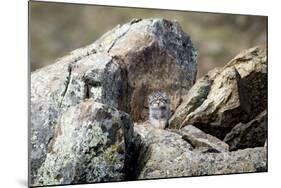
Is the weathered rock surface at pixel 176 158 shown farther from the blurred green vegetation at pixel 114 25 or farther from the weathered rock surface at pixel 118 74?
the blurred green vegetation at pixel 114 25

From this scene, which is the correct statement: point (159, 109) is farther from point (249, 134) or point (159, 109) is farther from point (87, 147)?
point (249, 134)

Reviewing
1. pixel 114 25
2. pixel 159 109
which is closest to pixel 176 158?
pixel 159 109

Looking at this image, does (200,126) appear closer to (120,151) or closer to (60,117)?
(120,151)

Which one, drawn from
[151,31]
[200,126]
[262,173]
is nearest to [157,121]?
[200,126]

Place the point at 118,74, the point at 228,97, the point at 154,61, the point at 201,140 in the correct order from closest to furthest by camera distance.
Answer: the point at 118,74, the point at 154,61, the point at 201,140, the point at 228,97

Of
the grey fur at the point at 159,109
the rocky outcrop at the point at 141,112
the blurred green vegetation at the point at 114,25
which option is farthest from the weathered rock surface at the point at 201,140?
the blurred green vegetation at the point at 114,25

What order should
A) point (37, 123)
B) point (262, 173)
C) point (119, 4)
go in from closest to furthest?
point (37, 123), point (119, 4), point (262, 173)
